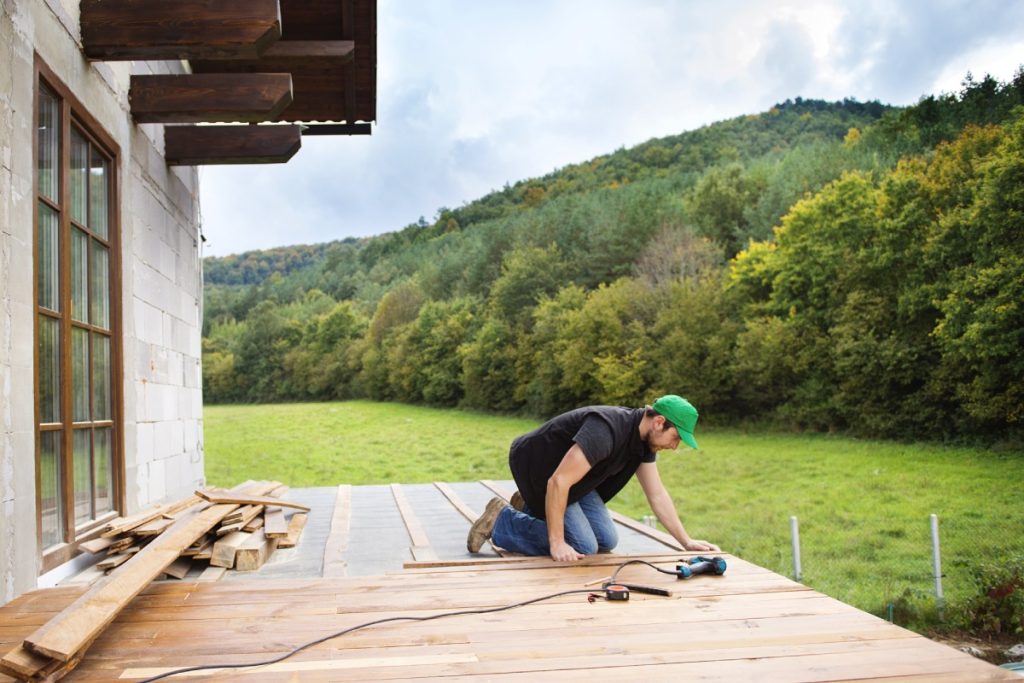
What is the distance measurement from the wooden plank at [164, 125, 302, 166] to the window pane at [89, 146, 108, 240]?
1.48 m

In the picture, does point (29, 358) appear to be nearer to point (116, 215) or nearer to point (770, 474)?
point (116, 215)

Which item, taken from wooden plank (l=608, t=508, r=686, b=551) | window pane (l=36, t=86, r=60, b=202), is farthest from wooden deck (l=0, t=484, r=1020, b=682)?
window pane (l=36, t=86, r=60, b=202)

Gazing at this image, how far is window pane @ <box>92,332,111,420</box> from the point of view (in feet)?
13.8

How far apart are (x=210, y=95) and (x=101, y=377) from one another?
184 cm

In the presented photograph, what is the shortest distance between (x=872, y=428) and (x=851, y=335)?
2.39 m

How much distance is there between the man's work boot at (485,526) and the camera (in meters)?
4.13

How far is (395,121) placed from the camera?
237 ft

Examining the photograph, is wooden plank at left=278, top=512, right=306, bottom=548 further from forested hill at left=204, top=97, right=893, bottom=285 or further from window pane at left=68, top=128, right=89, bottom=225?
forested hill at left=204, top=97, right=893, bottom=285

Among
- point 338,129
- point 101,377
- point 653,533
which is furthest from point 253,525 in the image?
point 338,129

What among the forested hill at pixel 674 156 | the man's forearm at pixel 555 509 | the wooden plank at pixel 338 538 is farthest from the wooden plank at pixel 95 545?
the forested hill at pixel 674 156

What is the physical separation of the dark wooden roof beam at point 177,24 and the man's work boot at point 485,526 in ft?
9.02

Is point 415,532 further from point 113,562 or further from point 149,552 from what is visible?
point 149,552

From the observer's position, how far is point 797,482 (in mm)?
17297

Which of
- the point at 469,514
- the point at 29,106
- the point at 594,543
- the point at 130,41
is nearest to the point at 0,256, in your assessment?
the point at 29,106
